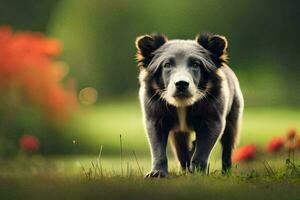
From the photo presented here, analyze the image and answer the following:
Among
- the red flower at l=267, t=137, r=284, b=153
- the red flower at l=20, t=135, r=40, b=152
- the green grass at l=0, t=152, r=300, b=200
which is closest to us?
the green grass at l=0, t=152, r=300, b=200

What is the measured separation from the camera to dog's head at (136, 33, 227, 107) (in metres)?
8.19

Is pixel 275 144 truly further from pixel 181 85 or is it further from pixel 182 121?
pixel 181 85

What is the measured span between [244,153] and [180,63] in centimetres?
131

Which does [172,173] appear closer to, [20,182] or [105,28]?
[20,182]

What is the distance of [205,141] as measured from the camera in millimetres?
8438

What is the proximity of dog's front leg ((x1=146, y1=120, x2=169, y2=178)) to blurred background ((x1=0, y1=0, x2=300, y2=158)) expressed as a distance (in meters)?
0.90

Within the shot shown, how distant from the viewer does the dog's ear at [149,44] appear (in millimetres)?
8500

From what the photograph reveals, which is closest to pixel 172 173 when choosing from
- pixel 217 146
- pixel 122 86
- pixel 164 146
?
pixel 164 146

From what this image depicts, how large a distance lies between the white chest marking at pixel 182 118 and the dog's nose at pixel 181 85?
0.91 feet

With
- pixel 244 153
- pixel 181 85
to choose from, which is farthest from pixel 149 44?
pixel 244 153

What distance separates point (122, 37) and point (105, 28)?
16cm

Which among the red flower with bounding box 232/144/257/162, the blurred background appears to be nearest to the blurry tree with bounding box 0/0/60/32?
the blurred background

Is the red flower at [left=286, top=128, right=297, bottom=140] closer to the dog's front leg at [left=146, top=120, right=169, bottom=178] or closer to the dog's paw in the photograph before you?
the dog's front leg at [left=146, top=120, right=169, bottom=178]

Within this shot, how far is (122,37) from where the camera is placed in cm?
974
